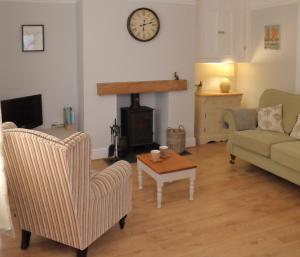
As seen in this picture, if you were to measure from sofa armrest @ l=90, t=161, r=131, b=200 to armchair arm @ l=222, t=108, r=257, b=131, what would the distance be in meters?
2.21

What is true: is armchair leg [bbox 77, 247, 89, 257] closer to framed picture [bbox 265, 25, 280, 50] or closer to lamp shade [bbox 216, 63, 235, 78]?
framed picture [bbox 265, 25, 280, 50]

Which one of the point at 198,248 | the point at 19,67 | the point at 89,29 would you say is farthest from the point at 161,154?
the point at 19,67

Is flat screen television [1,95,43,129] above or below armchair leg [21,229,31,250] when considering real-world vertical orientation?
above

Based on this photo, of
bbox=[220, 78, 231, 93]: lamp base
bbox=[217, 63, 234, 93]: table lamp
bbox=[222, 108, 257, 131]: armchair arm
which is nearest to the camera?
bbox=[222, 108, 257, 131]: armchair arm

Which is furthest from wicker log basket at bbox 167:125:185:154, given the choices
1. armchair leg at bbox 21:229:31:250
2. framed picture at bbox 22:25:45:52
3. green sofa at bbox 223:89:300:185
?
armchair leg at bbox 21:229:31:250

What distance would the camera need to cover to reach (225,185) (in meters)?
4.39

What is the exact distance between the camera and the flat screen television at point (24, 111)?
4.46 m

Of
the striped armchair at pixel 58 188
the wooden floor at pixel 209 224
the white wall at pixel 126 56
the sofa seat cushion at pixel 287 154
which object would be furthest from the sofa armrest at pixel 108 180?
the white wall at pixel 126 56

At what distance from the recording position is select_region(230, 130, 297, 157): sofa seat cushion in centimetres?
439

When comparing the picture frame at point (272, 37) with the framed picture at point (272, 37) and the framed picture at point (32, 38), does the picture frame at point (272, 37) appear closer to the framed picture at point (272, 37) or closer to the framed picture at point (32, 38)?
the framed picture at point (272, 37)

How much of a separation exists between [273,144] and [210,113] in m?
1.96

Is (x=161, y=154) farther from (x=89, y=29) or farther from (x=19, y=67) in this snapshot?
(x=19, y=67)

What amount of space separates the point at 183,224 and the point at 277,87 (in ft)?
10.5

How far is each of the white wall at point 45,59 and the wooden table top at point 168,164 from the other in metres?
2.00
